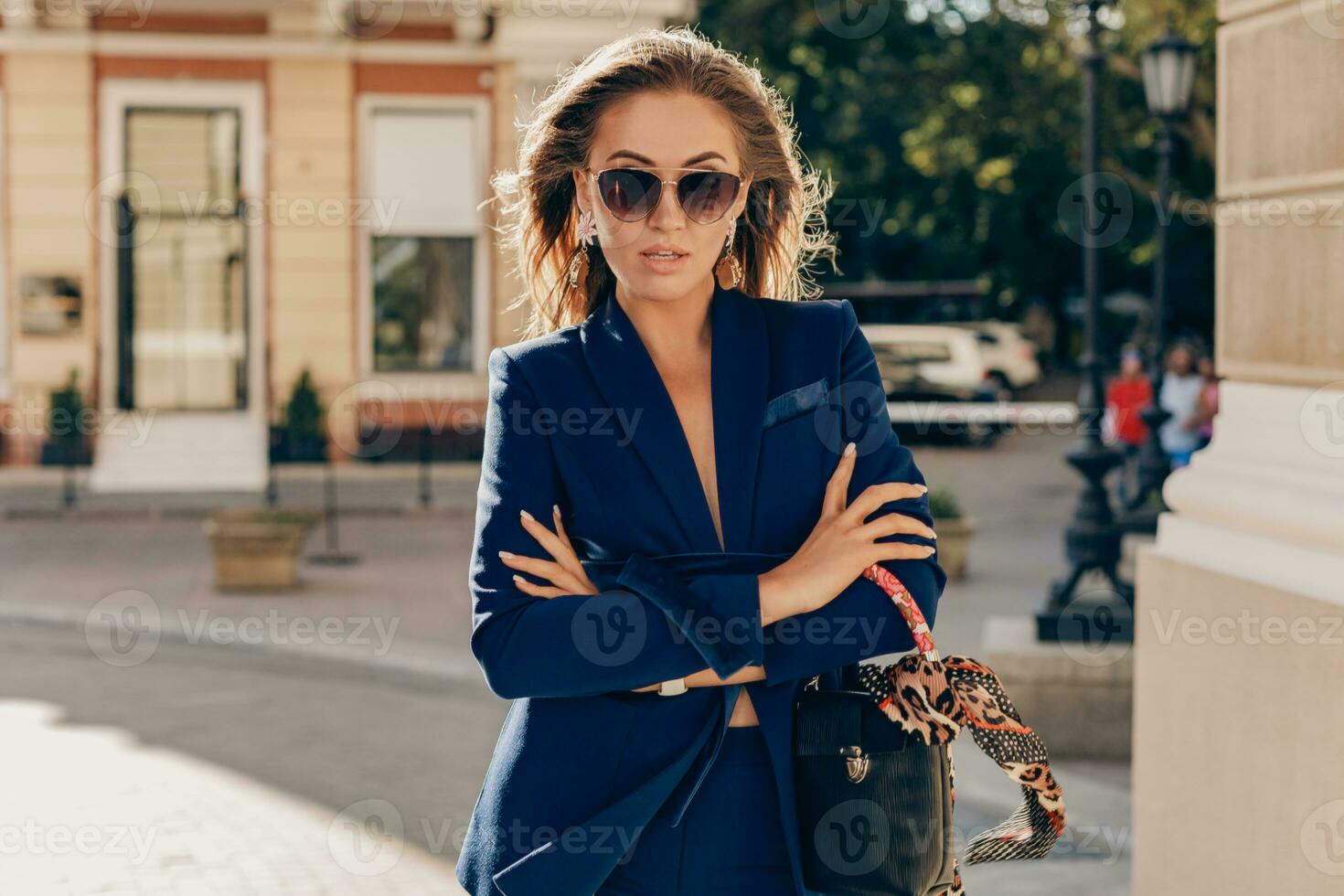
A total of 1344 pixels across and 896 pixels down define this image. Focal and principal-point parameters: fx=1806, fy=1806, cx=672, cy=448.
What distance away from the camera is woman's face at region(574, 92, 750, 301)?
2604 millimetres

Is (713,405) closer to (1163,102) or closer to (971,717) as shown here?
(971,717)

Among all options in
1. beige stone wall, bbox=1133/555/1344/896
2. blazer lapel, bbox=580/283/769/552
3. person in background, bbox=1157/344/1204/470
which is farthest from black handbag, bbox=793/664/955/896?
person in background, bbox=1157/344/1204/470

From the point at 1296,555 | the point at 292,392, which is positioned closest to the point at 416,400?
the point at 292,392

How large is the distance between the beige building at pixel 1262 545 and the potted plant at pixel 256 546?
932 centimetres

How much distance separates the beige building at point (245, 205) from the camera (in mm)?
20609

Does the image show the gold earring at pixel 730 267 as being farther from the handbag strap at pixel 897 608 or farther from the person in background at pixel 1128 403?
the person in background at pixel 1128 403

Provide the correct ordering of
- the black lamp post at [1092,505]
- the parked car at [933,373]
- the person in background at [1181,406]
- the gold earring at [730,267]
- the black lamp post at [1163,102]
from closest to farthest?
1. the gold earring at [730,267]
2. the black lamp post at [1092,505]
3. the black lamp post at [1163,102]
4. the person in background at [1181,406]
5. the parked car at [933,373]

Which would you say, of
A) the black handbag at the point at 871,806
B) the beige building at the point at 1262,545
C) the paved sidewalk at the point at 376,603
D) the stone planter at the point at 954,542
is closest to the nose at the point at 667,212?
the black handbag at the point at 871,806

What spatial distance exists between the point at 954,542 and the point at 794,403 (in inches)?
457

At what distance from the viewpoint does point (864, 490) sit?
8.60ft

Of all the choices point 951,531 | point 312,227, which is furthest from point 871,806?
point 312,227

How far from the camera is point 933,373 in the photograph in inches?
1262

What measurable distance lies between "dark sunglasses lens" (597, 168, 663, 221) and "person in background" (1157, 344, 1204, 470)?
52.0ft

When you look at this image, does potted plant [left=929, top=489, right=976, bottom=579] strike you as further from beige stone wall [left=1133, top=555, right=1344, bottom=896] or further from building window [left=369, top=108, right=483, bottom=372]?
beige stone wall [left=1133, top=555, right=1344, bottom=896]
